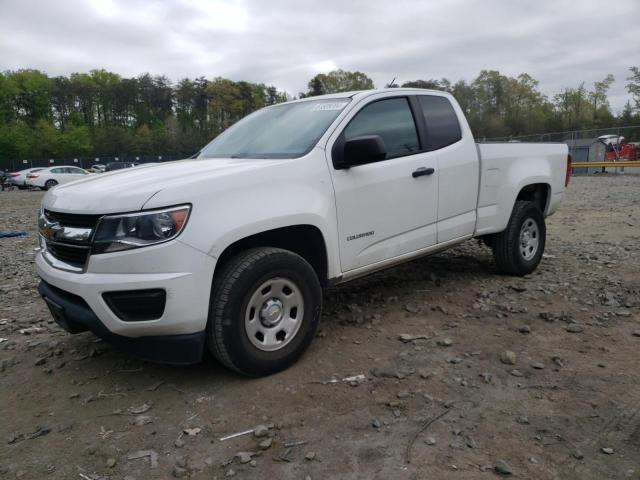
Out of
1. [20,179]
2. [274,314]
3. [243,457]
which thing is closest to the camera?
[243,457]

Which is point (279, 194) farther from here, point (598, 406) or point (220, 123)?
point (220, 123)

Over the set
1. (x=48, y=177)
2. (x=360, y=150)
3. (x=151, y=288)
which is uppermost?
(x=48, y=177)

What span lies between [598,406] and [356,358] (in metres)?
1.48

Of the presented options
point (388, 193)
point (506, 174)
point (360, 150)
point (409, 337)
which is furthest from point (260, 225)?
point (506, 174)

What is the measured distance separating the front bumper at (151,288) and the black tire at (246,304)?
Answer: 99 mm

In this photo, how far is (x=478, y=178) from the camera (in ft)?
15.5

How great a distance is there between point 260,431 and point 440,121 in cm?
318

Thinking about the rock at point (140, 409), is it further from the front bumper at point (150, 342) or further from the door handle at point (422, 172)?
the door handle at point (422, 172)

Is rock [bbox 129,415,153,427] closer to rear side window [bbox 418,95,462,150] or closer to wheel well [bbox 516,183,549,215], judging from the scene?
rear side window [bbox 418,95,462,150]

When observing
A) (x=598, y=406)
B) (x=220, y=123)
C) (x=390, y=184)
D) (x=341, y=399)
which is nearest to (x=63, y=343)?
(x=341, y=399)

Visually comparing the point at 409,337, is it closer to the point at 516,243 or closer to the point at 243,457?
the point at 243,457

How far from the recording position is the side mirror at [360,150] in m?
3.40

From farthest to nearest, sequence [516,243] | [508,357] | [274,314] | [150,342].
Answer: [516,243]
[508,357]
[274,314]
[150,342]

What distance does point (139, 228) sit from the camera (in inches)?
108
